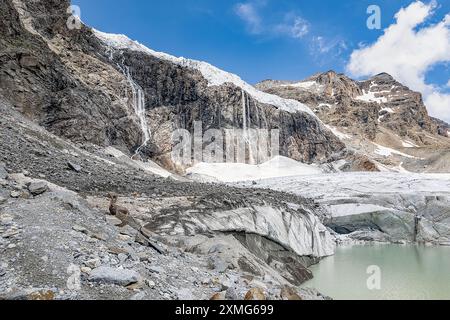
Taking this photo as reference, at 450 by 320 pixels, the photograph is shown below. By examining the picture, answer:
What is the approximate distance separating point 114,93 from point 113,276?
4460 cm

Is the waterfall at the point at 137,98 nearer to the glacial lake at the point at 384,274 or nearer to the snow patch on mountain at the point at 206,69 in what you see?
the snow patch on mountain at the point at 206,69

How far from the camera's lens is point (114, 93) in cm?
4744

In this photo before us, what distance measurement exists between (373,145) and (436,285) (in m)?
98.6

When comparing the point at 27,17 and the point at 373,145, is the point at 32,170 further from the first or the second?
the point at 373,145

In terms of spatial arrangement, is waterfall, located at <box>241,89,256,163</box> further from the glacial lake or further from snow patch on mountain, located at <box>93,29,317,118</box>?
→ the glacial lake

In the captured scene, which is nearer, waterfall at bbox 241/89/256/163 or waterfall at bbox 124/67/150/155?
waterfall at bbox 124/67/150/155

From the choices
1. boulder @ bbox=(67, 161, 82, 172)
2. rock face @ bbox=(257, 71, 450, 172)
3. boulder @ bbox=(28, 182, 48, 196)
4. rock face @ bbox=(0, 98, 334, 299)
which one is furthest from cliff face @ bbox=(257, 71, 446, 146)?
boulder @ bbox=(28, 182, 48, 196)

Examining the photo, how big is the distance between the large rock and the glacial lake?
8380 millimetres

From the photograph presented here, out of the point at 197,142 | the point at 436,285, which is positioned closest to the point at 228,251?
the point at 436,285

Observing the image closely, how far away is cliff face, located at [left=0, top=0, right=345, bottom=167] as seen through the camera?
3022 cm

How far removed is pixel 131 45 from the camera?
64.7 metres

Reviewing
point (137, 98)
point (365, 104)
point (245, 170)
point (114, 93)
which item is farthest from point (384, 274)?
point (365, 104)

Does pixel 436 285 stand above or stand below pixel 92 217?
below

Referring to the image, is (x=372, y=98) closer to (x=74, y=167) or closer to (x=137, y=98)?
(x=137, y=98)
